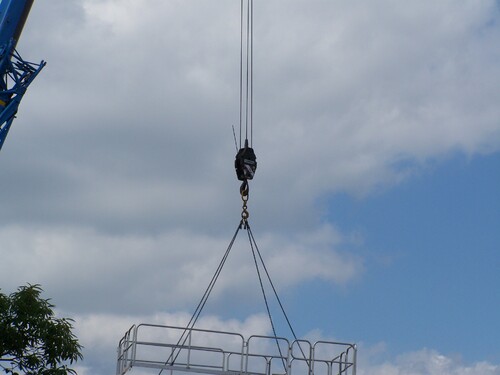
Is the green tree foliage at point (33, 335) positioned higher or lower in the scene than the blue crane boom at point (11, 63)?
lower

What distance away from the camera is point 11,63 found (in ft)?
101

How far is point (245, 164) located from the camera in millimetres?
28734

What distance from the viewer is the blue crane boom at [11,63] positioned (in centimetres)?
3048

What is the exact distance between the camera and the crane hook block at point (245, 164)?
2872cm

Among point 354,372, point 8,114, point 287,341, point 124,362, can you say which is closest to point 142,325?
point 124,362

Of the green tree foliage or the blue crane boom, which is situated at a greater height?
the blue crane boom

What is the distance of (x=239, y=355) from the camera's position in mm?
26453

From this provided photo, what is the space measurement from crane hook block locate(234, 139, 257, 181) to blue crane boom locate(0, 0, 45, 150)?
6.88 meters

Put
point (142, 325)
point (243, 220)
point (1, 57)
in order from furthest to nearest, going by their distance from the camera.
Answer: point (1, 57), point (243, 220), point (142, 325)

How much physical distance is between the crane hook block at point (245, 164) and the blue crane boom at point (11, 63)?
688 centimetres

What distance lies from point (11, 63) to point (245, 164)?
7.69 metres

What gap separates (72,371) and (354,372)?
8479 millimetres

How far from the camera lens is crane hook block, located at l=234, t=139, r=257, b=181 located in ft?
94.2

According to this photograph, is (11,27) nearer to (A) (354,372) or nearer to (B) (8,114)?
(B) (8,114)
